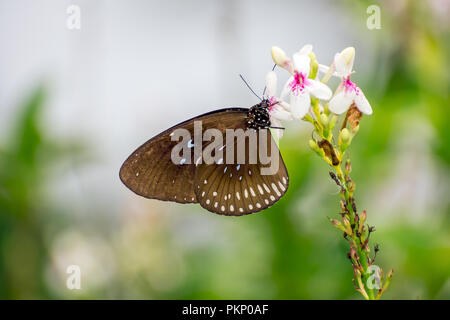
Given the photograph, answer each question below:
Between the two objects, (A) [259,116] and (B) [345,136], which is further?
(A) [259,116]

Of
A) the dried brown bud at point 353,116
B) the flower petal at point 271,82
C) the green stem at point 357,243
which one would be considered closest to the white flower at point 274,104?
the flower petal at point 271,82

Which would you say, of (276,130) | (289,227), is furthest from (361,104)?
(289,227)

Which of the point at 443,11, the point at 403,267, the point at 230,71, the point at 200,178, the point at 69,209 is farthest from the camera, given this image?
the point at 69,209

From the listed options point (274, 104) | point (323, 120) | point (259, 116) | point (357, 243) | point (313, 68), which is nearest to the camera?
point (357, 243)

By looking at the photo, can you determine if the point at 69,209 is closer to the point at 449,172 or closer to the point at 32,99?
the point at 32,99

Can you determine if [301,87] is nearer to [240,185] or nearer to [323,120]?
[323,120]
